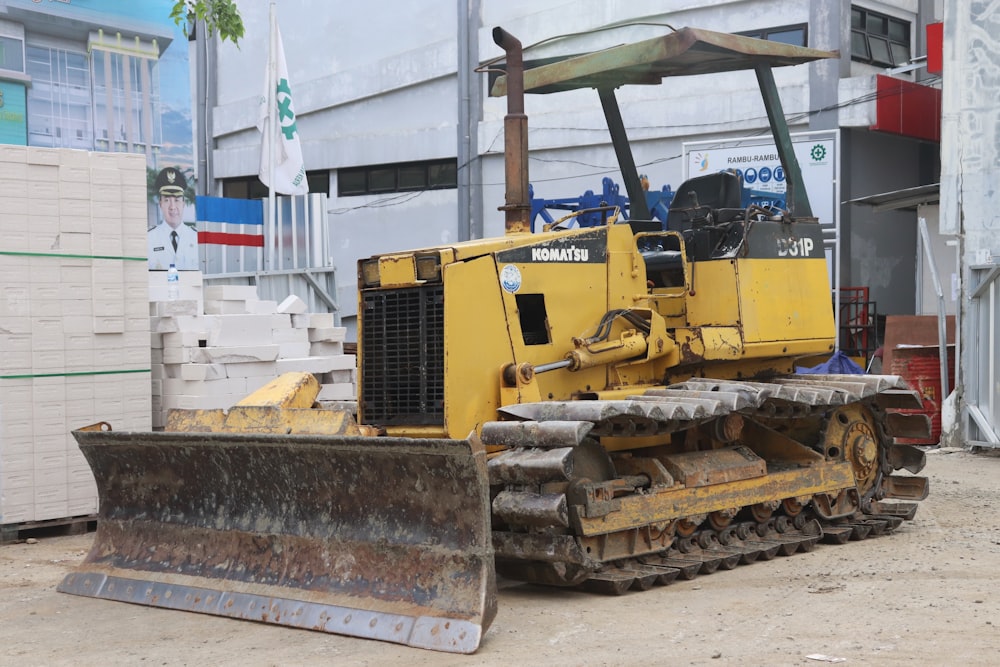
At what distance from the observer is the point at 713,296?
954 cm

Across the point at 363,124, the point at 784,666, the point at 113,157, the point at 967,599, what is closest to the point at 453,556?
the point at 784,666

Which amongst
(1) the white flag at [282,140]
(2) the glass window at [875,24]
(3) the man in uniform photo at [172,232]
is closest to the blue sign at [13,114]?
(3) the man in uniform photo at [172,232]

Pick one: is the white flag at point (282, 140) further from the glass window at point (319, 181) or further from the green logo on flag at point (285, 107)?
the glass window at point (319, 181)

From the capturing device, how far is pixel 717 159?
2223 cm

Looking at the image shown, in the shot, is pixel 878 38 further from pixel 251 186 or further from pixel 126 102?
pixel 251 186

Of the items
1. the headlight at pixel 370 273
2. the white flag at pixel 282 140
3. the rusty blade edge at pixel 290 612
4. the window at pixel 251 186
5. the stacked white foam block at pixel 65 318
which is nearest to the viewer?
the rusty blade edge at pixel 290 612

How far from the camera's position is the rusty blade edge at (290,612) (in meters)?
6.72

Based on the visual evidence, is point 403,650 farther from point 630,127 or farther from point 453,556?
point 630,127

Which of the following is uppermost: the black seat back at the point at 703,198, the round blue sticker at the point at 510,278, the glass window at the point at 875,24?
the glass window at the point at 875,24

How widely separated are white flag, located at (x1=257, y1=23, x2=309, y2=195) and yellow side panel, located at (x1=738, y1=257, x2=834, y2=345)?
11.1 metres

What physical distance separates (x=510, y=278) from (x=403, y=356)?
881 millimetres

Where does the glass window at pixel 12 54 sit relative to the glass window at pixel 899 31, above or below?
below

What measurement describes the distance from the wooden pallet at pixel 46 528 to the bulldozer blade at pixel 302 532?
2.26m

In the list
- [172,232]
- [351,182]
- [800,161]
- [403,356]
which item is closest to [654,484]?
[403,356]
